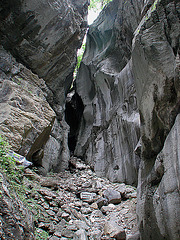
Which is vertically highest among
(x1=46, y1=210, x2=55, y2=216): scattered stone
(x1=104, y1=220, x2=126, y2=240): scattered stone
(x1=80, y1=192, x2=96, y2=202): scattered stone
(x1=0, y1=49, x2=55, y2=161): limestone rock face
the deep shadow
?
the deep shadow

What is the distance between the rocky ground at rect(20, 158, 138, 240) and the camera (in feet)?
15.6

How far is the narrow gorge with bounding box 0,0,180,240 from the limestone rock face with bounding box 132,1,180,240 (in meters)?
0.02

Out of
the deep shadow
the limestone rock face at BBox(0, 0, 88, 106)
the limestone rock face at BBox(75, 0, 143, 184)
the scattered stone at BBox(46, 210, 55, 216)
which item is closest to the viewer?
the scattered stone at BBox(46, 210, 55, 216)

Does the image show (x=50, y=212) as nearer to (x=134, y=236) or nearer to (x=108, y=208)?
(x=108, y=208)

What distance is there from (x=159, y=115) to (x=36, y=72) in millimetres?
10028

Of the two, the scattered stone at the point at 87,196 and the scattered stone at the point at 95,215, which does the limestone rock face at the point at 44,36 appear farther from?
the scattered stone at the point at 95,215

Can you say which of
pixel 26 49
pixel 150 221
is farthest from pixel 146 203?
pixel 26 49

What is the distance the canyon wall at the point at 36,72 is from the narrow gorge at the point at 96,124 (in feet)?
0.18

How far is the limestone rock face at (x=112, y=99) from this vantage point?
30.7 ft

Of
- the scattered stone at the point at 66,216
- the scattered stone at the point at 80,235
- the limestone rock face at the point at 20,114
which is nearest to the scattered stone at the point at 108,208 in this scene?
the scattered stone at the point at 66,216

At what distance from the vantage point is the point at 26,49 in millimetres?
11453

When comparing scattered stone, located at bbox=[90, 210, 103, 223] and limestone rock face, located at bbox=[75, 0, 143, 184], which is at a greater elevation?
limestone rock face, located at bbox=[75, 0, 143, 184]

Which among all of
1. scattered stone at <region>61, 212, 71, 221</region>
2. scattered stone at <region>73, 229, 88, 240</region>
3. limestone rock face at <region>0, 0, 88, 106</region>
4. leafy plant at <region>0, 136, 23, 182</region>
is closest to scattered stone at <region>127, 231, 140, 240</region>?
scattered stone at <region>73, 229, 88, 240</region>

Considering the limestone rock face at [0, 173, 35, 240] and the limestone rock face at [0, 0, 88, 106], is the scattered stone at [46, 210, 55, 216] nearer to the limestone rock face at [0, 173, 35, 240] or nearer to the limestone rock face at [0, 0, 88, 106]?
the limestone rock face at [0, 173, 35, 240]
